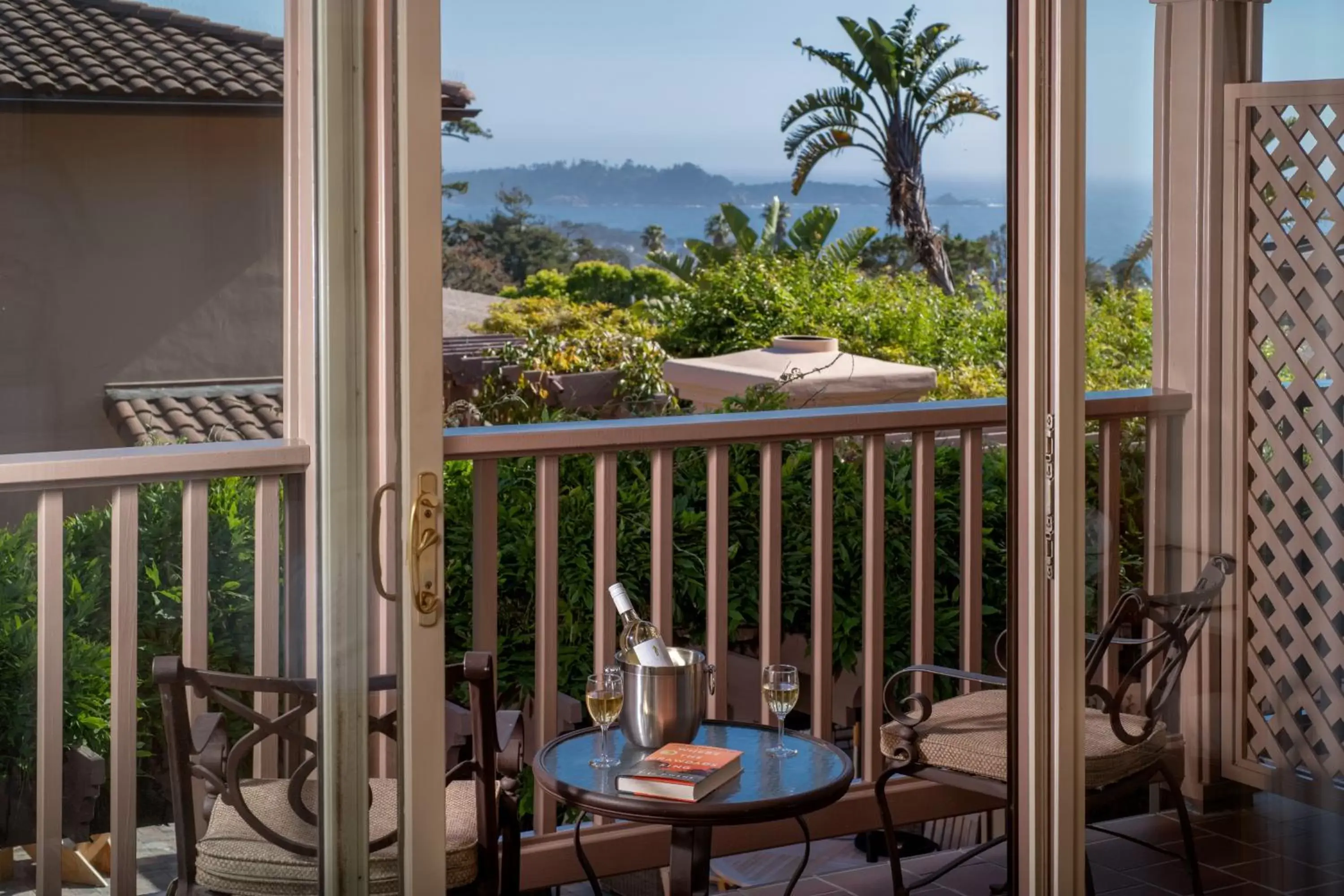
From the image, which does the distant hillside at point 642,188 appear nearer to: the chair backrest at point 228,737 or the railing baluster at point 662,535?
the railing baluster at point 662,535

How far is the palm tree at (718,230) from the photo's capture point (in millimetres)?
11227

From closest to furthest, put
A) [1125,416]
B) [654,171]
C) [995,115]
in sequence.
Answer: [1125,416]
[995,115]
[654,171]

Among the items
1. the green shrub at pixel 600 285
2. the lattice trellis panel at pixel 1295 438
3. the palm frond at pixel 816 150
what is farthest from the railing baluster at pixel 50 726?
the palm frond at pixel 816 150

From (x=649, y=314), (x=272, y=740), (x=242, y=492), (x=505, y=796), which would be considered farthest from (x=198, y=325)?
(x=649, y=314)

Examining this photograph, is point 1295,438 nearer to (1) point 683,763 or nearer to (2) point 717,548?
(1) point 683,763

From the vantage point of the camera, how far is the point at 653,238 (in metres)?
11.4

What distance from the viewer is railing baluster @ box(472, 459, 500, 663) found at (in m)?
3.10

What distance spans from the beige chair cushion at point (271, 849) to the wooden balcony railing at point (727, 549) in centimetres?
128

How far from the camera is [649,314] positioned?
33.9ft

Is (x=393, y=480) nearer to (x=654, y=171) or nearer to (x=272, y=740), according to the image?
(x=272, y=740)

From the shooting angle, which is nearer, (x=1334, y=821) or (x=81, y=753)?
(x=81, y=753)

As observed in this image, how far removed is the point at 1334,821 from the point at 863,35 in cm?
913

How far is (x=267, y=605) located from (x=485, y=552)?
1.51 metres

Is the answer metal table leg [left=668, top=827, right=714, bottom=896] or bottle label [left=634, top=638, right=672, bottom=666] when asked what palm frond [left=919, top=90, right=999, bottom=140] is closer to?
bottle label [left=634, top=638, right=672, bottom=666]
